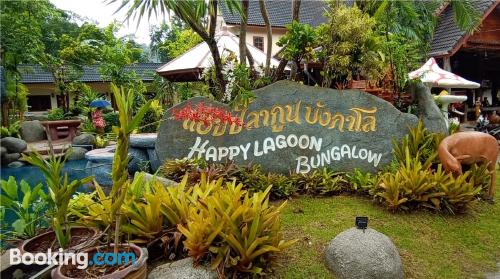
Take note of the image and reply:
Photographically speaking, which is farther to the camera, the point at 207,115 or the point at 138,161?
the point at 138,161

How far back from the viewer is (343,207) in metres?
4.46

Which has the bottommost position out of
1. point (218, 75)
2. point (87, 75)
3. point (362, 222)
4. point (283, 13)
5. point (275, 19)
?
point (362, 222)

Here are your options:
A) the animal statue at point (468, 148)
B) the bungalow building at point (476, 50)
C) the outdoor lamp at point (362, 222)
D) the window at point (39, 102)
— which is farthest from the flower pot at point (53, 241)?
the window at point (39, 102)

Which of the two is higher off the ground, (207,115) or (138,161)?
(207,115)

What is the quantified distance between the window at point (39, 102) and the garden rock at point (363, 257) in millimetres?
25031

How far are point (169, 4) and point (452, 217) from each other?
4.10 metres

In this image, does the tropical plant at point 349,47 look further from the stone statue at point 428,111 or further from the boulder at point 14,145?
the boulder at point 14,145

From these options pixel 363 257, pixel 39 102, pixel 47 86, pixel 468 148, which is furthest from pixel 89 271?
pixel 39 102

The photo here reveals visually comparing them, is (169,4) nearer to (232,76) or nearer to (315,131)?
(232,76)

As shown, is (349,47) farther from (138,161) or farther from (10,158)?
(10,158)

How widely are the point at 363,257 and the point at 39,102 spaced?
83.6 ft

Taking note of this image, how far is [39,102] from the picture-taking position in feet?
77.8

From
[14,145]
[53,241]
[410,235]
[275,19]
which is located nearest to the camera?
[53,241]

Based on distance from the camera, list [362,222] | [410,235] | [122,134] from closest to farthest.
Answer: [122,134], [362,222], [410,235]
